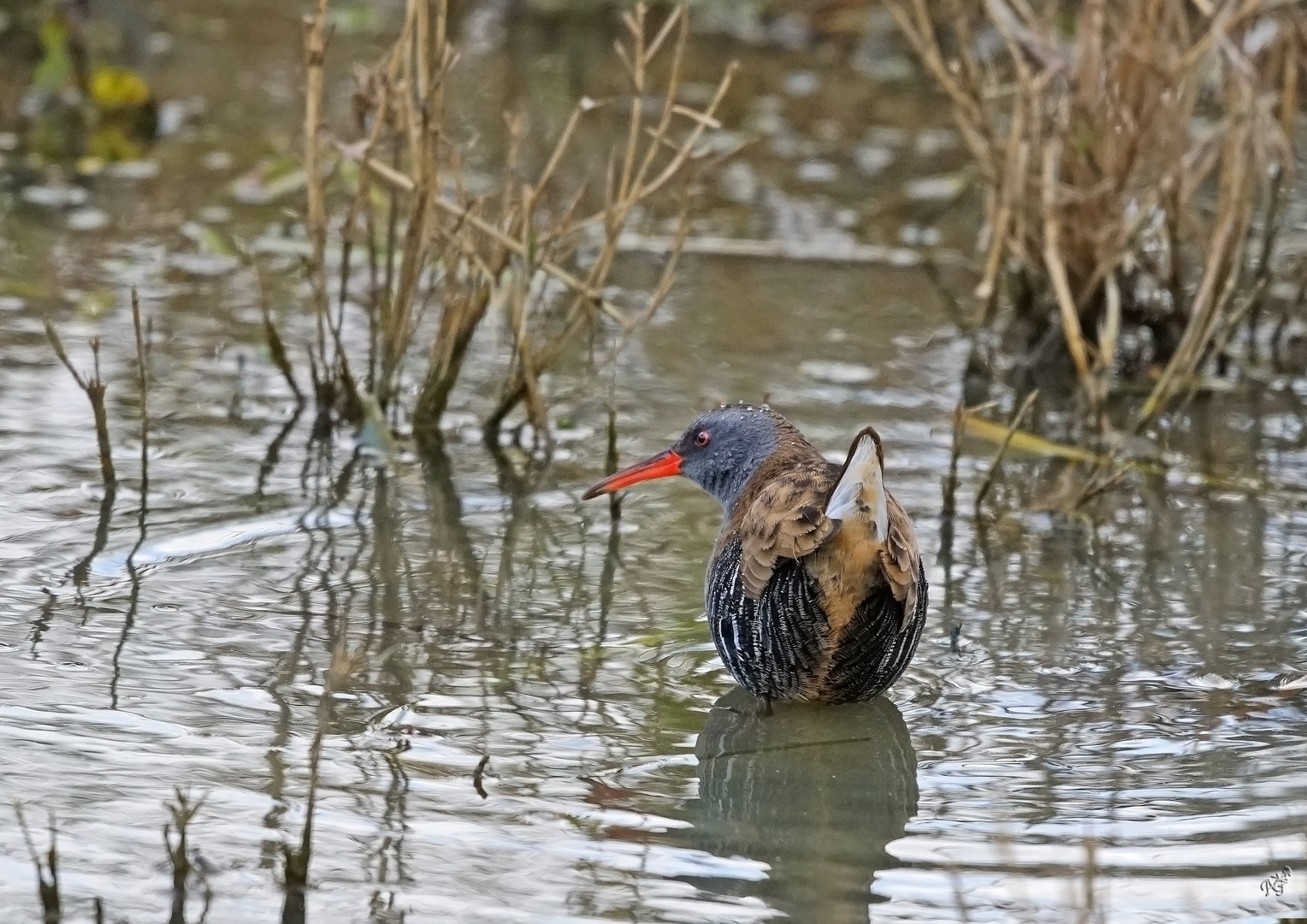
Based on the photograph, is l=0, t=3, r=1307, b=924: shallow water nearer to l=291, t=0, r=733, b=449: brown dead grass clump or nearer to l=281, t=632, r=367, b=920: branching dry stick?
l=281, t=632, r=367, b=920: branching dry stick

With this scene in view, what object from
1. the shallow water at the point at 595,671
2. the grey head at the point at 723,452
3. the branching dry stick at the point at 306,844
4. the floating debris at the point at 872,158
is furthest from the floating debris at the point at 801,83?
the branching dry stick at the point at 306,844

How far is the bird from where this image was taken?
10.8ft

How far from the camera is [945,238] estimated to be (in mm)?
7309

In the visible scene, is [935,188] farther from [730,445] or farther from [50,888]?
[50,888]

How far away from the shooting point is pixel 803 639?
3434 millimetres

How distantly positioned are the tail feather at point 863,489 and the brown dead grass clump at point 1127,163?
197 centimetres

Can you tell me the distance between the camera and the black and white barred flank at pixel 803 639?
340 cm

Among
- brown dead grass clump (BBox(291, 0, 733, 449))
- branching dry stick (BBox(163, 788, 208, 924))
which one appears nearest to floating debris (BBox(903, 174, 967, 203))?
brown dead grass clump (BBox(291, 0, 733, 449))

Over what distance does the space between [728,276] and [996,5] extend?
1.67m

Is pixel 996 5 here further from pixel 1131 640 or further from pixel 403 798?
pixel 403 798

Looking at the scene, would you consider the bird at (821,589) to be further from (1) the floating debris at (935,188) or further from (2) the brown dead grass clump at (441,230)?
(1) the floating debris at (935,188)

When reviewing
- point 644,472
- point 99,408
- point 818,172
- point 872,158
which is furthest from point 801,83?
point 99,408

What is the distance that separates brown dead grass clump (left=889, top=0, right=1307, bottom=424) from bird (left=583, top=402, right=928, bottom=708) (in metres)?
1.78

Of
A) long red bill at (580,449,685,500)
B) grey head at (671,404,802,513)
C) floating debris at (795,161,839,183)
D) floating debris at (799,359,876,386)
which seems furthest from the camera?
floating debris at (795,161,839,183)
